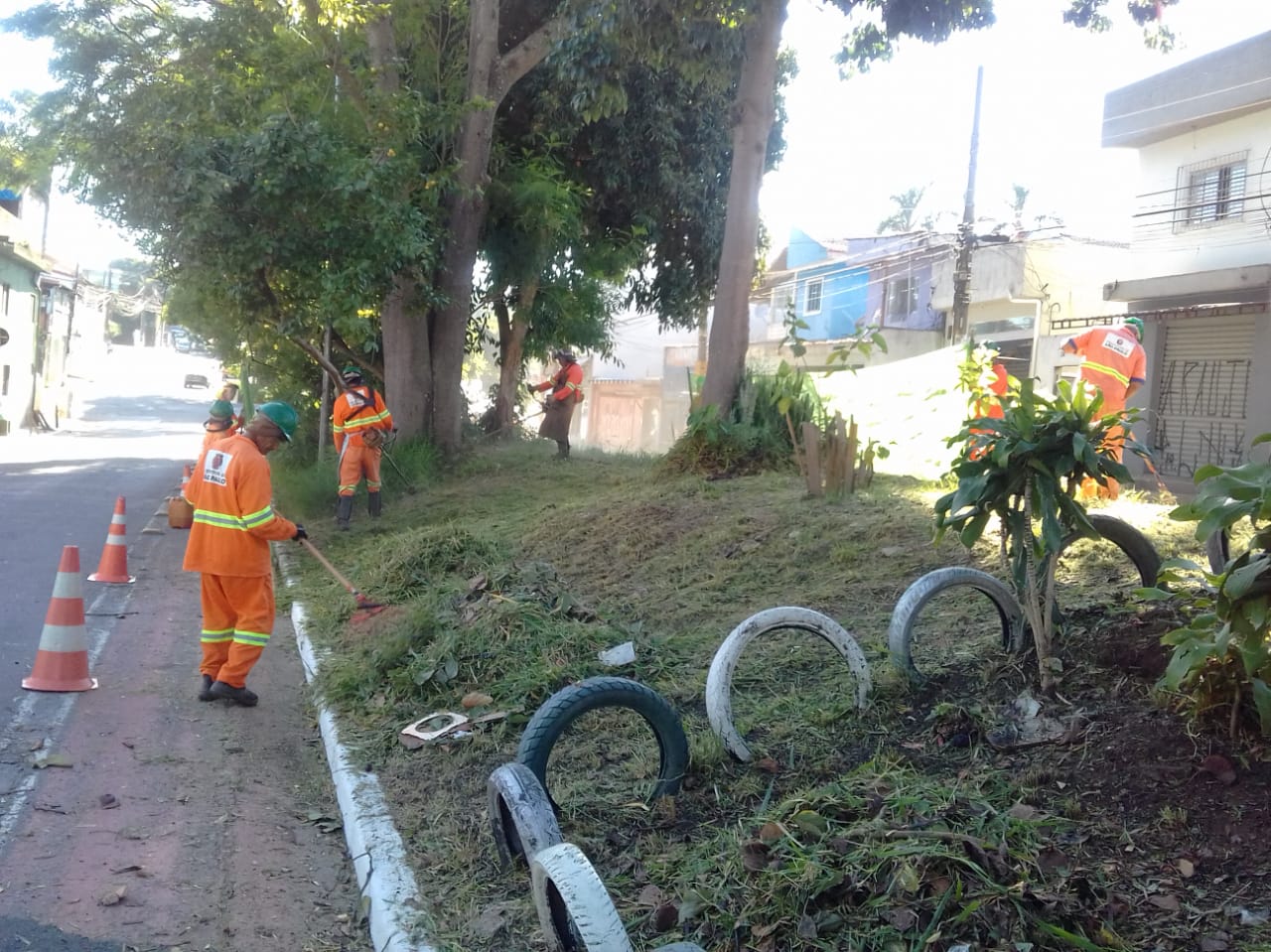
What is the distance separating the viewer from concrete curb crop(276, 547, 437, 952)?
11.9 ft

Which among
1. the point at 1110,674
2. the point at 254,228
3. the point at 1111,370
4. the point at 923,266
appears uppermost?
the point at 923,266

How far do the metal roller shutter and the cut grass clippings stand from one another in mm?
9284

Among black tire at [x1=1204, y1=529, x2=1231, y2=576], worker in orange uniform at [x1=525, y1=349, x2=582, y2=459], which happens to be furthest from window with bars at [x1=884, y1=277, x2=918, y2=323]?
black tire at [x1=1204, y1=529, x2=1231, y2=576]

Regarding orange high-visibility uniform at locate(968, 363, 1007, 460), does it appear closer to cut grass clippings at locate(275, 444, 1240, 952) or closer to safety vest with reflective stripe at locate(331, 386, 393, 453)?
cut grass clippings at locate(275, 444, 1240, 952)

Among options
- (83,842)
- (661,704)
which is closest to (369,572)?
Result: (83,842)

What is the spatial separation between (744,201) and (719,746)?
7623 millimetres

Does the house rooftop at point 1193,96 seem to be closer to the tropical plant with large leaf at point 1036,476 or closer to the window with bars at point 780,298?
the tropical plant with large leaf at point 1036,476

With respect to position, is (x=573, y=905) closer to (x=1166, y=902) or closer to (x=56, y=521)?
(x=1166, y=902)

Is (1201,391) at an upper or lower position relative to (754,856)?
upper

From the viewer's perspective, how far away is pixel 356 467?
12.2 meters

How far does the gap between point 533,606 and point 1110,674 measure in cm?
308

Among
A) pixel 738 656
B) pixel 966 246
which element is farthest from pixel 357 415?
pixel 966 246

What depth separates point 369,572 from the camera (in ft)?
28.7

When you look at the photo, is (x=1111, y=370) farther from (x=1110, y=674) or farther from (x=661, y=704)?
(x=661, y=704)
